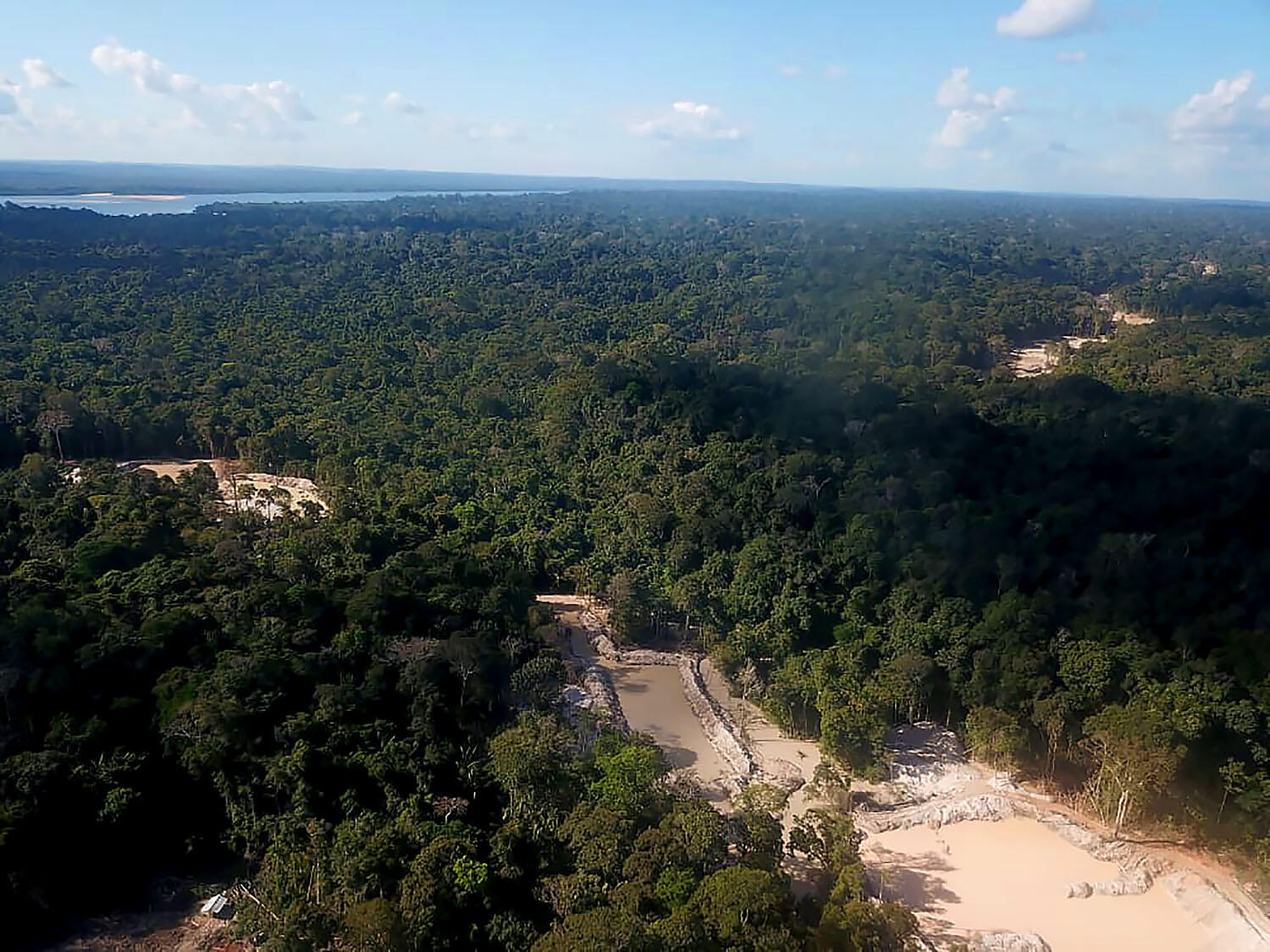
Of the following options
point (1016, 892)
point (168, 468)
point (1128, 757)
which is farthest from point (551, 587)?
point (168, 468)

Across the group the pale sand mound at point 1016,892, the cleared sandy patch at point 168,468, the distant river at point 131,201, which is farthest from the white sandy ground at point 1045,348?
→ the distant river at point 131,201

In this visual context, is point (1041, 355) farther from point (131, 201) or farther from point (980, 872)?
point (131, 201)

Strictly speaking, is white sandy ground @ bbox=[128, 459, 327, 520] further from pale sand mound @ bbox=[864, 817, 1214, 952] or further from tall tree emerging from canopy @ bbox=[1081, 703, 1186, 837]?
tall tree emerging from canopy @ bbox=[1081, 703, 1186, 837]

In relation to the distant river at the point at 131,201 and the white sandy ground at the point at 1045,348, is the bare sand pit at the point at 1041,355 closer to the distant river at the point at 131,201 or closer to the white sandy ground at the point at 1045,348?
the white sandy ground at the point at 1045,348

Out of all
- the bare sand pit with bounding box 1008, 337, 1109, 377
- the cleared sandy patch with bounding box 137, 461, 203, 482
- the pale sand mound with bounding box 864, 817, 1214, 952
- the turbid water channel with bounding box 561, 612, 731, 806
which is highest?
the bare sand pit with bounding box 1008, 337, 1109, 377

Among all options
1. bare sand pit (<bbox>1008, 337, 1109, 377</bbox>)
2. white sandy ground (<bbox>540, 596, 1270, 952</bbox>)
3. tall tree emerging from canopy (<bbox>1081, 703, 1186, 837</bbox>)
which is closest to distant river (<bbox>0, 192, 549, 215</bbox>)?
bare sand pit (<bbox>1008, 337, 1109, 377</bbox>)

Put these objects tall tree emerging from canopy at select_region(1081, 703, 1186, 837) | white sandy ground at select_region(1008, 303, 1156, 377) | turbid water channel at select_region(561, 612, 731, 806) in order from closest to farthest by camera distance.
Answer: tall tree emerging from canopy at select_region(1081, 703, 1186, 837)
turbid water channel at select_region(561, 612, 731, 806)
white sandy ground at select_region(1008, 303, 1156, 377)

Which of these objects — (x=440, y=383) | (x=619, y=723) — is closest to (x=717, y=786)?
(x=619, y=723)
